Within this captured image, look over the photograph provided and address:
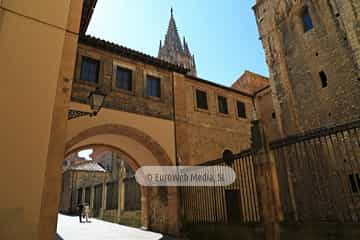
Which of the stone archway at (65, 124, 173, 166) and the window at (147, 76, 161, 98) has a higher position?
the window at (147, 76, 161, 98)

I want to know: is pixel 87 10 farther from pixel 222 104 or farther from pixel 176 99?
pixel 222 104

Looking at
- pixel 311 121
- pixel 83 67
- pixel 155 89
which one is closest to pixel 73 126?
pixel 83 67

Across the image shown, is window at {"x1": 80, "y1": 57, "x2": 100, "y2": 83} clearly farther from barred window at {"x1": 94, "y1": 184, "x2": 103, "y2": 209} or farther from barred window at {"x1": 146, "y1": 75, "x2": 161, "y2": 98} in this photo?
barred window at {"x1": 94, "y1": 184, "x2": 103, "y2": 209}

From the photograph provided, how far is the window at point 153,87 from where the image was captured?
1157 centimetres

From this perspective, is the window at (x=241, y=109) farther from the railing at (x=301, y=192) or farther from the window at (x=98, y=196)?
the window at (x=98, y=196)

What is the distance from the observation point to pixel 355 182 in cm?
945

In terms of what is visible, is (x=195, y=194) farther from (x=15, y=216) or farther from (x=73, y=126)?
(x=15, y=216)

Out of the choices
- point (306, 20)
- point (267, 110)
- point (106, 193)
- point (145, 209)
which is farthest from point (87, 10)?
point (106, 193)

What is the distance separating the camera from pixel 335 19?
1159 cm

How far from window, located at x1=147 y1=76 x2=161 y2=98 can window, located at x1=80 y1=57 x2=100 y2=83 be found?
256 cm

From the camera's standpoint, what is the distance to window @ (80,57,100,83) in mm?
9922

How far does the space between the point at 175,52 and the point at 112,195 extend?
3408 centimetres

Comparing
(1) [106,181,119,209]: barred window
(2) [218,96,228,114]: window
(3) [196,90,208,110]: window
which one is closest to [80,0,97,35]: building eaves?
(3) [196,90,208,110]: window

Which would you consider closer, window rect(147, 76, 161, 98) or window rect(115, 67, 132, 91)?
window rect(115, 67, 132, 91)
